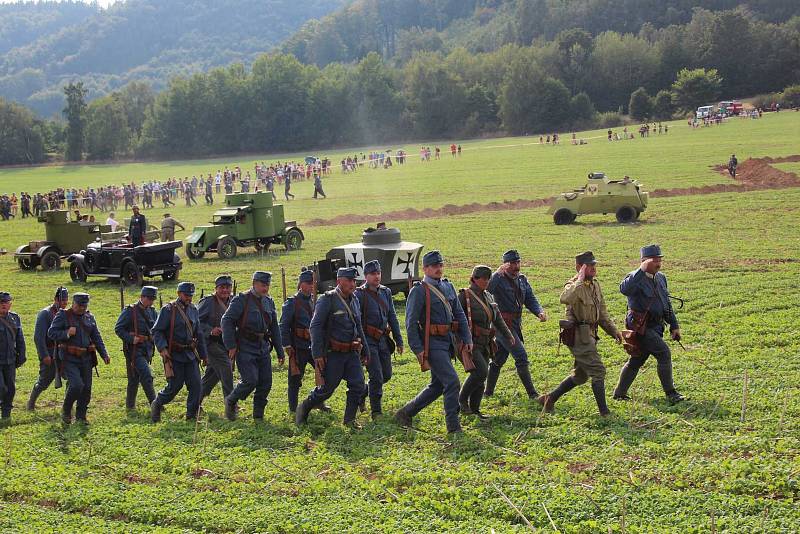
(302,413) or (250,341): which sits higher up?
(250,341)

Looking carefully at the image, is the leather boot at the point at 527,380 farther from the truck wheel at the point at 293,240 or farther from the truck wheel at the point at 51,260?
the truck wheel at the point at 51,260

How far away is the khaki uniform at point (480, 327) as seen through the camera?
474 inches

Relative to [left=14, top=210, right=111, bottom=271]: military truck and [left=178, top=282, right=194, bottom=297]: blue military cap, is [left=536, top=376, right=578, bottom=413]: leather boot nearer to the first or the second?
[left=178, top=282, right=194, bottom=297]: blue military cap

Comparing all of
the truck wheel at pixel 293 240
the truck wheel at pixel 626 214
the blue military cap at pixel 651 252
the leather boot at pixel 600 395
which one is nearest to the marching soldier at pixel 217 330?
the leather boot at pixel 600 395

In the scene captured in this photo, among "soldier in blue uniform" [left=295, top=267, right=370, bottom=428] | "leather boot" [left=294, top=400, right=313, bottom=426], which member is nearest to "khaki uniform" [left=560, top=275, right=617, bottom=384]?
"soldier in blue uniform" [left=295, top=267, right=370, bottom=428]

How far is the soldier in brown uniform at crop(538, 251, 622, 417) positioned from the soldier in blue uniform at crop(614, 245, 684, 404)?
0.63m

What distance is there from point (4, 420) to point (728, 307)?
1320cm

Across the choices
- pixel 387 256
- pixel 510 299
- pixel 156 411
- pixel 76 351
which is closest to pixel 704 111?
pixel 387 256

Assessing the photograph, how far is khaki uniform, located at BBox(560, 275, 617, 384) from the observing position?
11.6 metres

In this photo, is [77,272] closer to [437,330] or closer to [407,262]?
[407,262]

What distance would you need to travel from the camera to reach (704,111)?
4013 inches

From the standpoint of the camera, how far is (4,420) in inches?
541

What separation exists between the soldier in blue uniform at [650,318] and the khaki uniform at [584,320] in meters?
0.70

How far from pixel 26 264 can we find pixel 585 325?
26.1m
